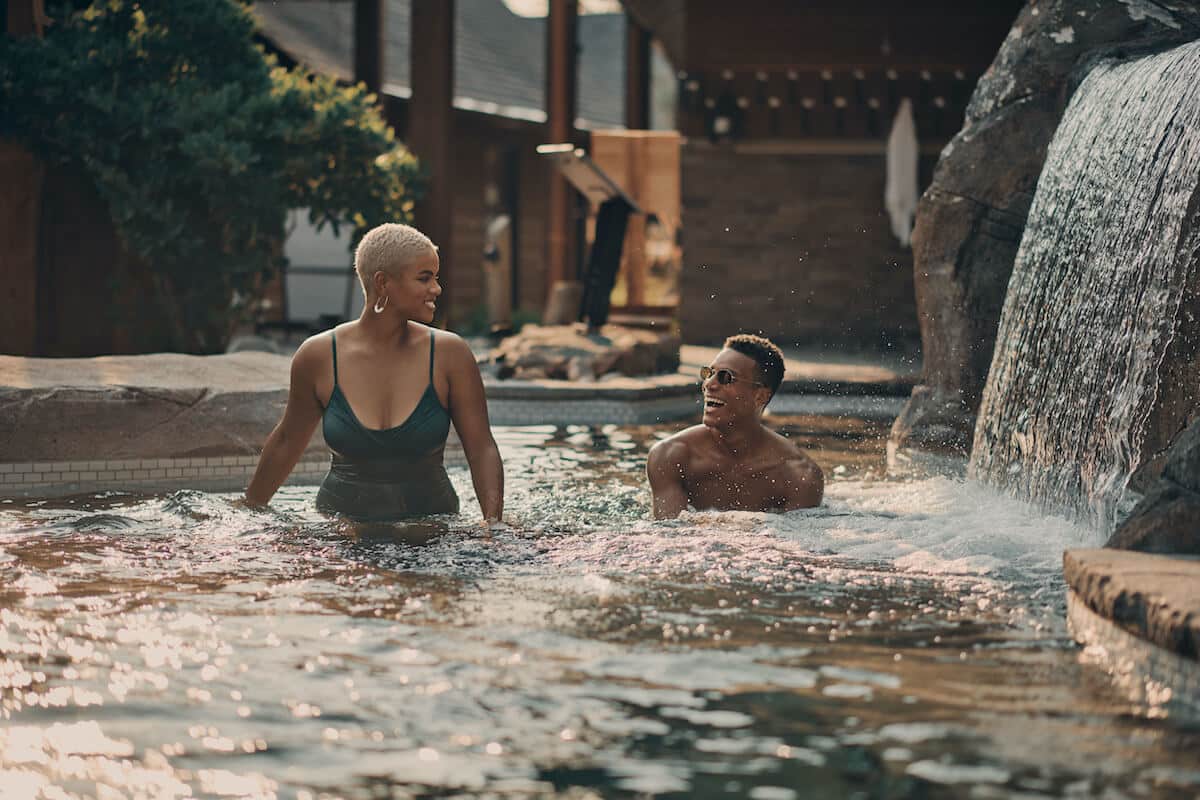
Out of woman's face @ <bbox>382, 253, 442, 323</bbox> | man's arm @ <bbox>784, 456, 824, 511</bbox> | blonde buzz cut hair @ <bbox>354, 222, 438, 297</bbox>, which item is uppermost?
blonde buzz cut hair @ <bbox>354, 222, 438, 297</bbox>

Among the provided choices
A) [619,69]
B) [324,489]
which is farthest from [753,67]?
[619,69]

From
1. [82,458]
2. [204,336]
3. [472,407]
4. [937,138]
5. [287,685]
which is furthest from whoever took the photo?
[937,138]

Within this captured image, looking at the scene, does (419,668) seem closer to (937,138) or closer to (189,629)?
(189,629)

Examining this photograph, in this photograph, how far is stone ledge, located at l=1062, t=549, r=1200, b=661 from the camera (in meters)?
3.68

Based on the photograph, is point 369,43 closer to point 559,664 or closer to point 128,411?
point 128,411

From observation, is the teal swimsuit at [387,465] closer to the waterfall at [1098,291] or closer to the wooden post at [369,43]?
the waterfall at [1098,291]

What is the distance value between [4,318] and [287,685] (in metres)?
9.68

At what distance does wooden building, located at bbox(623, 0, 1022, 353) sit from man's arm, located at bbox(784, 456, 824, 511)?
11361 millimetres

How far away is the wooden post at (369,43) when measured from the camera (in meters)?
17.7

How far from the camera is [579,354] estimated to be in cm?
1270

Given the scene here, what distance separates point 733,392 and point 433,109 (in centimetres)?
1090

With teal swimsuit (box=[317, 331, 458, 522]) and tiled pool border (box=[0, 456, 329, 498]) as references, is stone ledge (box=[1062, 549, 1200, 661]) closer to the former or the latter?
teal swimsuit (box=[317, 331, 458, 522])

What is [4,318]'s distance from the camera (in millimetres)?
12586

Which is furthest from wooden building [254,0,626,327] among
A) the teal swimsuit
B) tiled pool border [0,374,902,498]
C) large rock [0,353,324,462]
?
the teal swimsuit
